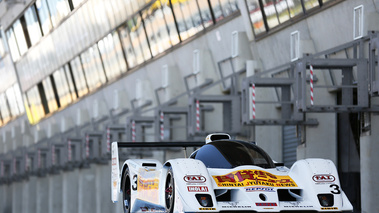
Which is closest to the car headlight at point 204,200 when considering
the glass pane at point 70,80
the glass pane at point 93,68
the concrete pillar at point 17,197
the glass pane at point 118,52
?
the glass pane at point 118,52

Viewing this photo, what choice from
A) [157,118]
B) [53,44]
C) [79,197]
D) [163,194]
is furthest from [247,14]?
[53,44]

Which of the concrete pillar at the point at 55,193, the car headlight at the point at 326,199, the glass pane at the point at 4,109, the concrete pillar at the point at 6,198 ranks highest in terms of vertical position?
the car headlight at the point at 326,199

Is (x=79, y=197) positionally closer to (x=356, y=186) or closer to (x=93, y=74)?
(x=93, y=74)

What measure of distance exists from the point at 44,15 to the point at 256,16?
25.7 metres

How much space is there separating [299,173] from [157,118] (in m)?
14.4

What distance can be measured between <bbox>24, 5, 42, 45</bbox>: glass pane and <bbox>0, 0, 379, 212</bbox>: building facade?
0.51 ft

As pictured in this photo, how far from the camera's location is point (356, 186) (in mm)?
22281

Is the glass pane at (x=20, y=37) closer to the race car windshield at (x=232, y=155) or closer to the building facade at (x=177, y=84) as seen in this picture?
the building facade at (x=177, y=84)

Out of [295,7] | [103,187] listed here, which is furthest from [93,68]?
[295,7]

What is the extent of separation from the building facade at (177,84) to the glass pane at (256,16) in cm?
3

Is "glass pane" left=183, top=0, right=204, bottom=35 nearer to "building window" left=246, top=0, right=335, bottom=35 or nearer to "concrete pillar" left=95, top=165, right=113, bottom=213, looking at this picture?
"building window" left=246, top=0, right=335, bottom=35

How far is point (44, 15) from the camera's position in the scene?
48.8m

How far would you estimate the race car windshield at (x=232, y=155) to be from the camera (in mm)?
13094

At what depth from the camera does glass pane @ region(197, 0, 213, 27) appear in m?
28.5
